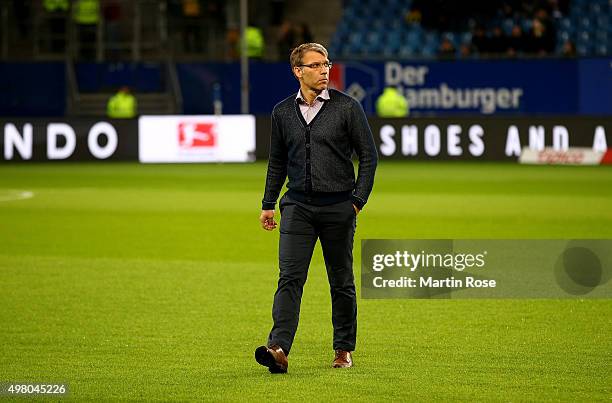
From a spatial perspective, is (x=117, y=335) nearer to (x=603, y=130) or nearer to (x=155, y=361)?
(x=155, y=361)

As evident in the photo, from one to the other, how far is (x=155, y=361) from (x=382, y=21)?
32837 mm

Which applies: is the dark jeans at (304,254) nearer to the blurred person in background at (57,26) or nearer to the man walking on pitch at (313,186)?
the man walking on pitch at (313,186)

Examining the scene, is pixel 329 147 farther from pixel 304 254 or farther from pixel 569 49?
pixel 569 49

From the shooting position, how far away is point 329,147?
8.23 metres

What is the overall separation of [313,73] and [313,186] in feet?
2.16

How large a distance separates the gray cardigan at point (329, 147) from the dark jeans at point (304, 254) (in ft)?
0.32

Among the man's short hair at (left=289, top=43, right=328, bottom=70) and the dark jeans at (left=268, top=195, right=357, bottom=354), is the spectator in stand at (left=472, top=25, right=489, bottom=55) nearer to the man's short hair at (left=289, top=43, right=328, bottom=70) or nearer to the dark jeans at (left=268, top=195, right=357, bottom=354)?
the dark jeans at (left=268, top=195, right=357, bottom=354)

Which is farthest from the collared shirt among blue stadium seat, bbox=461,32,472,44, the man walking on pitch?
blue stadium seat, bbox=461,32,472,44

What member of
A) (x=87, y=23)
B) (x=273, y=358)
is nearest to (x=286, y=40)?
(x=87, y=23)

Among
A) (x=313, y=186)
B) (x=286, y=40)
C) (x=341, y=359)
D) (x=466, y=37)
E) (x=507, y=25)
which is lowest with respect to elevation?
(x=341, y=359)

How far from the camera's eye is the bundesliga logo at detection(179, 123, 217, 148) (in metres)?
32.6

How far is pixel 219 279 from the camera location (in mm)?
13297

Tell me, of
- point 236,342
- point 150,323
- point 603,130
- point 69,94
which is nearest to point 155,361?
point 236,342

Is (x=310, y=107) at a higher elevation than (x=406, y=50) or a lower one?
lower
